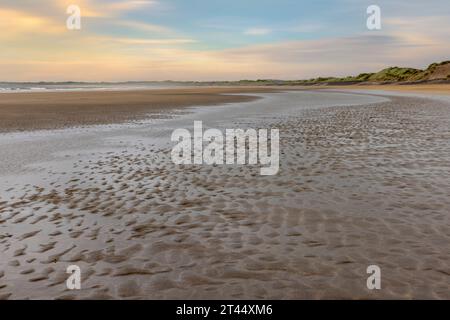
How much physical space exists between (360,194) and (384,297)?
4.63m

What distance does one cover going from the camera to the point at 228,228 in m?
7.36

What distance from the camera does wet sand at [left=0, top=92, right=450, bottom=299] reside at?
17.3 ft

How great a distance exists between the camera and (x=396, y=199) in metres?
8.82

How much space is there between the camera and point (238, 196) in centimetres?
938

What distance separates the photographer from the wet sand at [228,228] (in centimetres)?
528

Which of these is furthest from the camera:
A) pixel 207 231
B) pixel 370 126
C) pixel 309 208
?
pixel 370 126

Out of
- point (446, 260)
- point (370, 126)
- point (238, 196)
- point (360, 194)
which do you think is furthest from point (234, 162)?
point (370, 126)

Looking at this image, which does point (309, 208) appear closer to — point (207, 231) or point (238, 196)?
point (238, 196)
